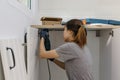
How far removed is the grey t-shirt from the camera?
1.99 metres

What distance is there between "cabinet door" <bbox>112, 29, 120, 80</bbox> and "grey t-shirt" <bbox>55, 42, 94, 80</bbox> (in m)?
0.43

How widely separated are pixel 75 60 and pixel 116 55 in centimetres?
63

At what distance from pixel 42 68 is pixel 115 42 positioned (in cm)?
128

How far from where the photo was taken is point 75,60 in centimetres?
203

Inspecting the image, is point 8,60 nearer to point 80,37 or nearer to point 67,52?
point 67,52

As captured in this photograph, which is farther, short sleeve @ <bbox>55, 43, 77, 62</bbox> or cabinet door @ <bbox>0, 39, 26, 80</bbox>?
short sleeve @ <bbox>55, 43, 77, 62</bbox>

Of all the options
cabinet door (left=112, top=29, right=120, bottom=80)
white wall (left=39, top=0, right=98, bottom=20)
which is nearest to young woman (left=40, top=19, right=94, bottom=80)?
cabinet door (left=112, top=29, right=120, bottom=80)

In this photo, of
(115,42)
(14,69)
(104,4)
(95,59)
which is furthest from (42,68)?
(14,69)

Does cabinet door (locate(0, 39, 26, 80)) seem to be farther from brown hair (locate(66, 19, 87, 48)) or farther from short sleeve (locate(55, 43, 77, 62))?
brown hair (locate(66, 19, 87, 48))

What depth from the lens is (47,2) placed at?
3.18m

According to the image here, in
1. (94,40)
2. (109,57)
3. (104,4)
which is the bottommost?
(109,57)

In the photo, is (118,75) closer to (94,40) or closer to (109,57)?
(109,57)

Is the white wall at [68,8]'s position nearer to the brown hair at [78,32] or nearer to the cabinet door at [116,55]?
the cabinet door at [116,55]

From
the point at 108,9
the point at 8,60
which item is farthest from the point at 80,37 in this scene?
the point at 108,9
